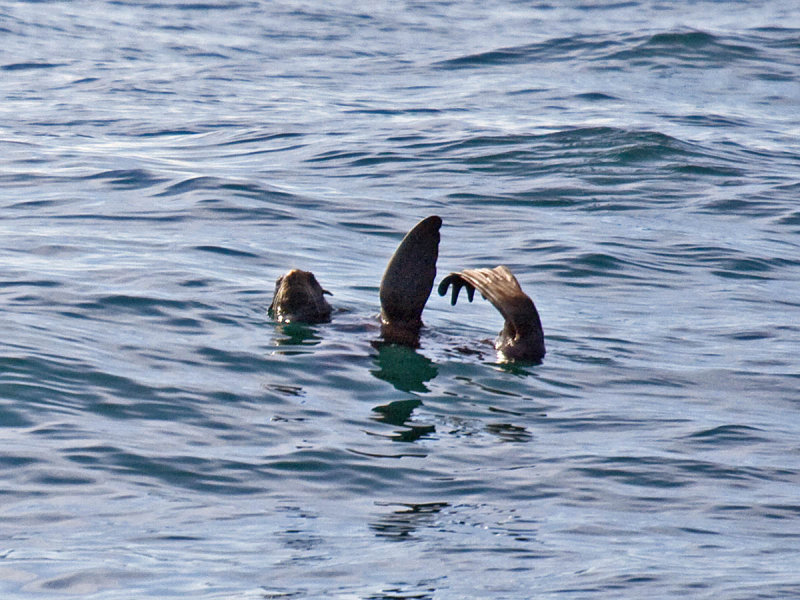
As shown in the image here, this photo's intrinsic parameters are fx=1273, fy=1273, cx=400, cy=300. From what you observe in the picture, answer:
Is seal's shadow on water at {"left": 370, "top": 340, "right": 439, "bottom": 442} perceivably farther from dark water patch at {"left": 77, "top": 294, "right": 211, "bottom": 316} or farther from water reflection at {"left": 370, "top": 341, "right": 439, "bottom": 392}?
dark water patch at {"left": 77, "top": 294, "right": 211, "bottom": 316}

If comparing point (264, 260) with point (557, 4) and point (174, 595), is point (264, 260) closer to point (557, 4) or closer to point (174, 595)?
point (174, 595)

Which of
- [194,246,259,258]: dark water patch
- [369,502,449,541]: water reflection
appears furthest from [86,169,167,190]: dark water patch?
[369,502,449,541]: water reflection

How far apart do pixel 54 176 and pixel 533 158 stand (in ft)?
15.2

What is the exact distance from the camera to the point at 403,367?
20.5 feet

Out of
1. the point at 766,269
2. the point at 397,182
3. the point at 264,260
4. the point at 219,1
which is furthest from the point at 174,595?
the point at 219,1

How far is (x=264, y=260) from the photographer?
870 cm

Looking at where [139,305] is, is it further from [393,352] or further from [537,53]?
[537,53]

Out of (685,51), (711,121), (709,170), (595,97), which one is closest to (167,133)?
(595,97)

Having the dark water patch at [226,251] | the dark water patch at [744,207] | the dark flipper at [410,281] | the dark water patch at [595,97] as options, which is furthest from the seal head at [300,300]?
the dark water patch at [595,97]

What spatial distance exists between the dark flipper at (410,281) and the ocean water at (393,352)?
181mm

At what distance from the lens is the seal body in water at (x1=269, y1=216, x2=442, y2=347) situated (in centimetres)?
625

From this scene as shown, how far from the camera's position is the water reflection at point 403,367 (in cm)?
600

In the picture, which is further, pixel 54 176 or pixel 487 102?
pixel 487 102

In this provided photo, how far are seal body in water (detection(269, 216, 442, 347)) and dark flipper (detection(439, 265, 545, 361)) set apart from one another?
0.51 ft
